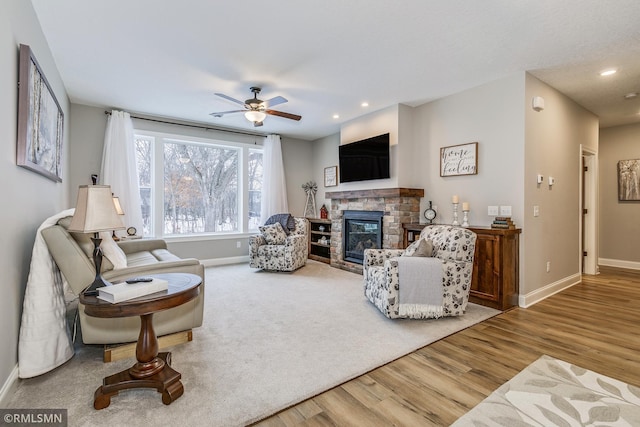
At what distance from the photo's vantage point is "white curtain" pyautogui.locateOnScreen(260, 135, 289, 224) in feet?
20.8

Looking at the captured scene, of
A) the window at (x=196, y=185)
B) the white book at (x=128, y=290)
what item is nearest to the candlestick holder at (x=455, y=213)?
the white book at (x=128, y=290)

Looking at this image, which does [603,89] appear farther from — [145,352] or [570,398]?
[145,352]

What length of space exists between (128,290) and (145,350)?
0.41 m

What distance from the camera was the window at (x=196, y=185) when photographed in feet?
17.4

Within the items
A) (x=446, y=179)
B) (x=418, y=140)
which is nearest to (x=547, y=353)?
(x=446, y=179)

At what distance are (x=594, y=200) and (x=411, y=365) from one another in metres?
4.83

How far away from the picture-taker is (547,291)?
12.9 feet

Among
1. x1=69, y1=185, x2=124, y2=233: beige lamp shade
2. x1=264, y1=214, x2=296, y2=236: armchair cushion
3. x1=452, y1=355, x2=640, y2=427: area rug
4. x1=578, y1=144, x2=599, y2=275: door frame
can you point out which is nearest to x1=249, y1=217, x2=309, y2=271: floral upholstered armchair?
x1=264, y1=214, x2=296, y2=236: armchair cushion

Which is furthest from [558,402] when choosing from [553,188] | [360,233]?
[360,233]

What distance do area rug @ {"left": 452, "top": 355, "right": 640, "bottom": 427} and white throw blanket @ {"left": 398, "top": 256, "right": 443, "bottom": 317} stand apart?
93 centimetres

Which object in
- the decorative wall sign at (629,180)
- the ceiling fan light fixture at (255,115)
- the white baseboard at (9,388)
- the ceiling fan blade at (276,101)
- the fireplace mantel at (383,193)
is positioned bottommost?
the white baseboard at (9,388)

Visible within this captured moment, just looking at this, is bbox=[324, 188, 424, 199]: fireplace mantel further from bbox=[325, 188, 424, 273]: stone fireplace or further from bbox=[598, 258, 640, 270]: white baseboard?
bbox=[598, 258, 640, 270]: white baseboard

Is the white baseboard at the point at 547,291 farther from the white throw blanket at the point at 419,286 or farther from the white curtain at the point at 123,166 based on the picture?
the white curtain at the point at 123,166

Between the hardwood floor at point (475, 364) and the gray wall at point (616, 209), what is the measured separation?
8.69 feet
